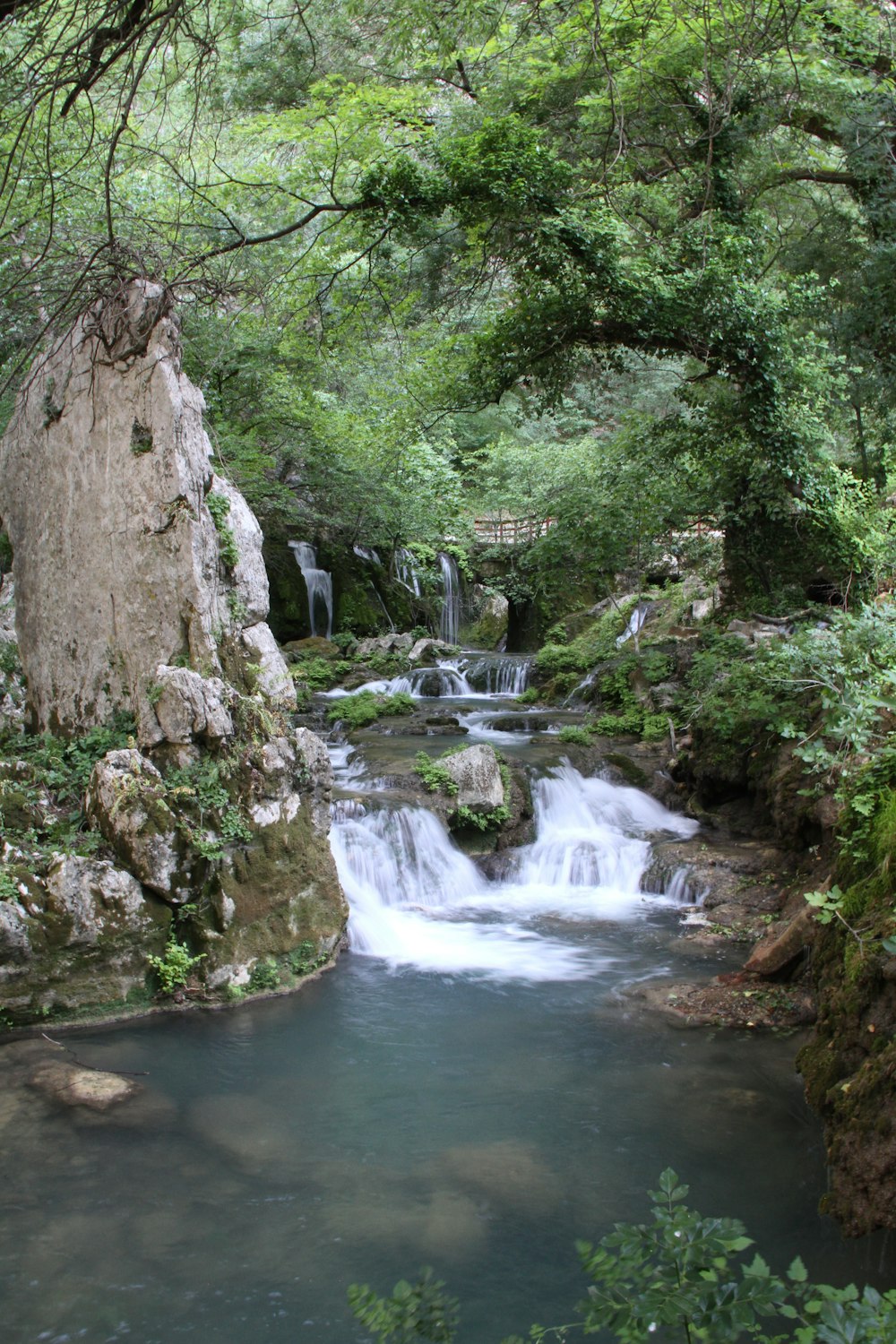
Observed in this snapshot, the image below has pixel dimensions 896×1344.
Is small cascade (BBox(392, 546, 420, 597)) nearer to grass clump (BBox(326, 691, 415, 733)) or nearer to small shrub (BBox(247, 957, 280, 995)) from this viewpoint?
grass clump (BBox(326, 691, 415, 733))

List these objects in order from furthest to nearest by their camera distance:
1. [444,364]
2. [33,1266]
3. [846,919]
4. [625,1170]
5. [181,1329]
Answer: [444,364] → [846,919] → [625,1170] → [33,1266] → [181,1329]

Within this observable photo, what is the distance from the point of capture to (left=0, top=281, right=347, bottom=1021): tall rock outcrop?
21.2 feet

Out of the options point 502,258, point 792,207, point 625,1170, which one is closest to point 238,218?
point 502,258

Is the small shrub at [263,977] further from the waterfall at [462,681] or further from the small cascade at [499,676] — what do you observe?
the small cascade at [499,676]

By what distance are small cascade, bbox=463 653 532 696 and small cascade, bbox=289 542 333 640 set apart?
149 inches

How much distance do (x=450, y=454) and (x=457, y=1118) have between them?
19.5 metres

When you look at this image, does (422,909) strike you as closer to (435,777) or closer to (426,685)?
(435,777)

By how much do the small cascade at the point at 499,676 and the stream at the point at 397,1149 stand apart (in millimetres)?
10336

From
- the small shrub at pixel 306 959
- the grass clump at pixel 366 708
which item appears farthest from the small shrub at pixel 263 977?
the grass clump at pixel 366 708

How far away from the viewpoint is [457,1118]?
17.1 feet

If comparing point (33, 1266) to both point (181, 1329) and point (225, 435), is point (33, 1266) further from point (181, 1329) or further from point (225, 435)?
point (225, 435)

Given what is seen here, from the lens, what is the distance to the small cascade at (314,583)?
20.8 m

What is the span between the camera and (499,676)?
61.4 ft

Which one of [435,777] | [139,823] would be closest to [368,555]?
[435,777]
